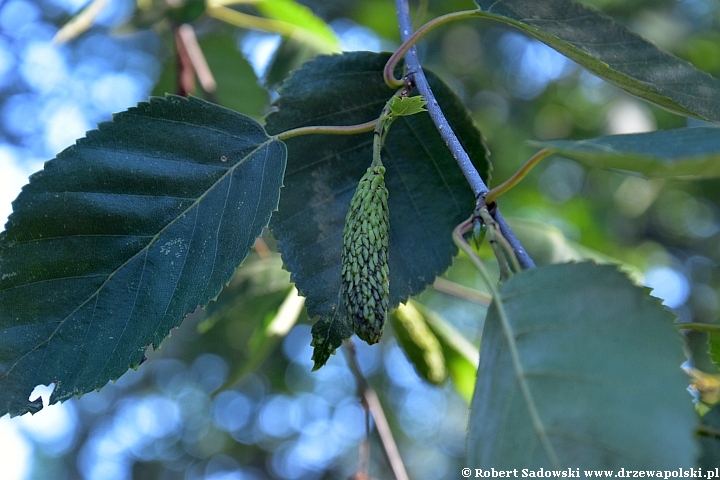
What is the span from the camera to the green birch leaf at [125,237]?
0.95 meters

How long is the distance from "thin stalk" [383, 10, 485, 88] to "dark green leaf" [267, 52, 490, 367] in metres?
0.09

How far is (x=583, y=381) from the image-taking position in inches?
27.9

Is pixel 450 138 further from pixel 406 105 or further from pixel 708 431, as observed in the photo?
pixel 708 431

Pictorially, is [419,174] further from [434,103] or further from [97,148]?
[97,148]

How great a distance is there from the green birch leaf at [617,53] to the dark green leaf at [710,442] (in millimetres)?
463

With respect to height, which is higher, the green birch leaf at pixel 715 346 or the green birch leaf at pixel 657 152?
the green birch leaf at pixel 657 152

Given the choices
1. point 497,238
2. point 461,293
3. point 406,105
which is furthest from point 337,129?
point 461,293

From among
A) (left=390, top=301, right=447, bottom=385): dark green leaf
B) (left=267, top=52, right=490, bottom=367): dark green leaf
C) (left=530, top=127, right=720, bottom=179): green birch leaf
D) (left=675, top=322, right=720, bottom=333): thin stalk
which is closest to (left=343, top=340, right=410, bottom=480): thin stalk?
(left=390, top=301, right=447, bottom=385): dark green leaf

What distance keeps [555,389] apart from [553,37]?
1.77ft

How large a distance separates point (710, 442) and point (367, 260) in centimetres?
52

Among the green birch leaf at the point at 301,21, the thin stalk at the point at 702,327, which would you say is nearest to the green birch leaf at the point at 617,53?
the thin stalk at the point at 702,327

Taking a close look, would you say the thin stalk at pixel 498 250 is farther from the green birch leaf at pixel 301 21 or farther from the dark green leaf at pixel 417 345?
the green birch leaf at pixel 301 21

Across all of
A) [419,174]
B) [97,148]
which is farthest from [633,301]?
[97,148]

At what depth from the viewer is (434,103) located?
3.34ft
